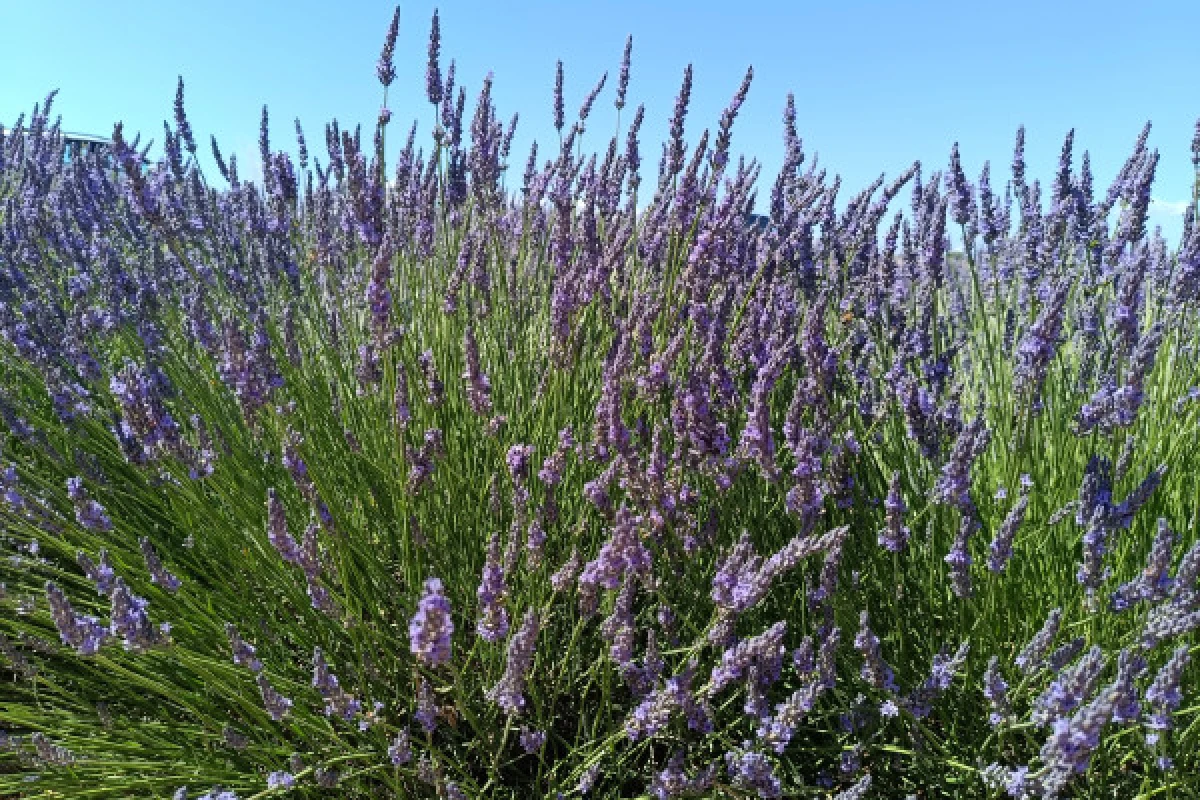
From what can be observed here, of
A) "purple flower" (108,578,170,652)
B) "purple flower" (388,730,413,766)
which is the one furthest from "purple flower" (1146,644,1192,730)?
"purple flower" (108,578,170,652)

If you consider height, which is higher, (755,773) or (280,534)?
(280,534)

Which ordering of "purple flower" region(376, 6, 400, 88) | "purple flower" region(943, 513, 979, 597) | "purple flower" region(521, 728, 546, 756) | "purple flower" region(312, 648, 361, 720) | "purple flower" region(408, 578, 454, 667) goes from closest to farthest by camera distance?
"purple flower" region(408, 578, 454, 667) → "purple flower" region(312, 648, 361, 720) → "purple flower" region(943, 513, 979, 597) → "purple flower" region(521, 728, 546, 756) → "purple flower" region(376, 6, 400, 88)

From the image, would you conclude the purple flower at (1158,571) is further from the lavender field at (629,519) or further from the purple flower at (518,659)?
the purple flower at (518,659)

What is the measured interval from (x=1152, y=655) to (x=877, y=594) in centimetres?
53

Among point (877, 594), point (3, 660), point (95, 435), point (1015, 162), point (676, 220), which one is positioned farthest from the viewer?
point (1015, 162)

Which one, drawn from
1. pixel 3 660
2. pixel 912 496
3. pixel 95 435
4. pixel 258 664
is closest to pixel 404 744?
pixel 258 664

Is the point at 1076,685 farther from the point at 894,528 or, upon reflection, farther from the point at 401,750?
the point at 401,750

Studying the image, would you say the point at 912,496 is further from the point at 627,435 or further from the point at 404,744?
the point at 404,744

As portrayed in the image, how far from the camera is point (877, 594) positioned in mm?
1935

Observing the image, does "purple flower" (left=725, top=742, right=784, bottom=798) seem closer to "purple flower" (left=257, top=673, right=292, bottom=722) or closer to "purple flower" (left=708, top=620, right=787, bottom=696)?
"purple flower" (left=708, top=620, right=787, bottom=696)

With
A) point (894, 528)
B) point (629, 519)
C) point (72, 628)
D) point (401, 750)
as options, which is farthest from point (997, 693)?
point (72, 628)

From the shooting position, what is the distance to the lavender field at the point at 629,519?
145 centimetres

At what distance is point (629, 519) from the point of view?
1354 mm

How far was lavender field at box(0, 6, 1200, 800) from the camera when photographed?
4.75ft
